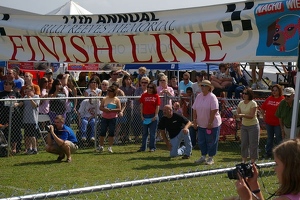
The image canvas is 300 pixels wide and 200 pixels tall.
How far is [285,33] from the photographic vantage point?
9.19 m

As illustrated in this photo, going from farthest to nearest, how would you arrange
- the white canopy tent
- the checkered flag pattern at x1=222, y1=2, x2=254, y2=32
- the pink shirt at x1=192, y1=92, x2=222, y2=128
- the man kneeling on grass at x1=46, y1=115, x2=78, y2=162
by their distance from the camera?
1. the white canopy tent
2. the man kneeling on grass at x1=46, y1=115, x2=78, y2=162
3. the pink shirt at x1=192, y1=92, x2=222, y2=128
4. the checkered flag pattern at x1=222, y1=2, x2=254, y2=32

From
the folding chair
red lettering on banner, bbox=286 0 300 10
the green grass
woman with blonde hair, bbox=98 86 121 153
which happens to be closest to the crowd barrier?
the folding chair

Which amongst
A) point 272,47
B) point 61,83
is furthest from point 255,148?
point 61,83

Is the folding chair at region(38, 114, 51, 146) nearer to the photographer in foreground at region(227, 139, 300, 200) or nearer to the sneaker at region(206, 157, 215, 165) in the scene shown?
the sneaker at region(206, 157, 215, 165)

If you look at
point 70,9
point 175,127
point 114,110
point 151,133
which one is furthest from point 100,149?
point 70,9

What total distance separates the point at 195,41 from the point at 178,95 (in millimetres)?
6270

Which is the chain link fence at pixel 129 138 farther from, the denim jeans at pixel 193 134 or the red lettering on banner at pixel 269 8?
the red lettering on banner at pixel 269 8

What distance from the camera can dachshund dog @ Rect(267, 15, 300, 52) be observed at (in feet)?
29.5

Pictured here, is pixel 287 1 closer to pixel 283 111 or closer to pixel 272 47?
pixel 272 47

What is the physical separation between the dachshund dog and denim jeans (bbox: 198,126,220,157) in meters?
→ 3.66

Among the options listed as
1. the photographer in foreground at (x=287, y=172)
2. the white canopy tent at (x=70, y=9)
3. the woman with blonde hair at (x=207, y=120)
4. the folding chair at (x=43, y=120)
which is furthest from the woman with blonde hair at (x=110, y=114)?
the white canopy tent at (x=70, y=9)

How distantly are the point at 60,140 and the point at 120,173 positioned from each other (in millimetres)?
1833

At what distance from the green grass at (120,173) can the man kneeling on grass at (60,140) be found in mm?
240

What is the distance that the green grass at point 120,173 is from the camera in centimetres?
932
